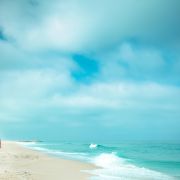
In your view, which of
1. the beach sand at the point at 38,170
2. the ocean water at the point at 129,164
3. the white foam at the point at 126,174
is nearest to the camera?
the beach sand at the point at 38,170

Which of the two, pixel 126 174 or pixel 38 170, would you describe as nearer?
pixel 38 170

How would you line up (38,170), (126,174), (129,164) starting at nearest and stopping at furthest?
1. (38,170)
2. (126,174)
3. (129,164)

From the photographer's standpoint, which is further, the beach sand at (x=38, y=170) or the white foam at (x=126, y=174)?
the white foam at (x=126, y=174)

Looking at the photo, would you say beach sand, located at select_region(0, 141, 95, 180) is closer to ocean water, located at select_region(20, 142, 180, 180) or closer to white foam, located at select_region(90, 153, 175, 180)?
white foam, located at select_region(90, 153, 175, 180)

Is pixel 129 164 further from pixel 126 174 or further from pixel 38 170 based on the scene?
pixel 38 170

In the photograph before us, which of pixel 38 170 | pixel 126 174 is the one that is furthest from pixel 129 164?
pixel 38 170

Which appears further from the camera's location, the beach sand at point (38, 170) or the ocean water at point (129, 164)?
the ocean water at point (129, 164)

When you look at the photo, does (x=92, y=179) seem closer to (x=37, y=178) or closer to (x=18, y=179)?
(x=37, y=178)

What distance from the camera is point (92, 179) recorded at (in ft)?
56.7

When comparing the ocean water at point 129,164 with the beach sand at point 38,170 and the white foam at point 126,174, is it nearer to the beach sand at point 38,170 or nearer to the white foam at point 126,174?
the white foam at point 126,174

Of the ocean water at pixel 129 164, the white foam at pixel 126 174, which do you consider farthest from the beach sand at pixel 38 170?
the ocean water at pixel 129 164

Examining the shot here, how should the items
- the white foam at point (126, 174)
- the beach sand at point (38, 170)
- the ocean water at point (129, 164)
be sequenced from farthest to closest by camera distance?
the ocean water at point (129, 164), the white foam at point (126, 174), the beach sand at point (38, 170)

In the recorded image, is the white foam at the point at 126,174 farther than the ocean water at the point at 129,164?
No

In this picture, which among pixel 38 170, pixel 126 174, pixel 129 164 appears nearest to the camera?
pixel 38 170
